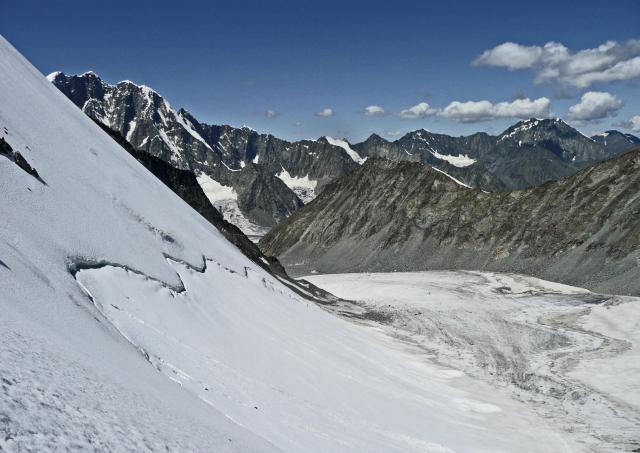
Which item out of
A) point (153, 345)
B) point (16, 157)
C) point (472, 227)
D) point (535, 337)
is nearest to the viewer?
point (153, 345)

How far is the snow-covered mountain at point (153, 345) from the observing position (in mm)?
8055

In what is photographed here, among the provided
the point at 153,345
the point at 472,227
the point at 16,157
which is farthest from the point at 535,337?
the point at 472,227

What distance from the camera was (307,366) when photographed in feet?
78.4

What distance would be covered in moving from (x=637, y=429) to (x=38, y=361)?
3188cm

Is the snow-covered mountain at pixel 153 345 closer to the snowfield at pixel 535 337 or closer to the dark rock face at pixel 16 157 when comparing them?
the dark rock face at pixel 16 157

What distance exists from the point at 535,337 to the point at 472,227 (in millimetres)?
58175

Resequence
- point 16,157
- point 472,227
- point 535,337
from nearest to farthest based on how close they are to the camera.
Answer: point 16,157 < point 535,337 < point 472,227

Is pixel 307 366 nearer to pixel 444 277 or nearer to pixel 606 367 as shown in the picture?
pixel 606 367

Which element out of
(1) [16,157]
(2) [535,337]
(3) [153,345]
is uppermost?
(2) [535,337]

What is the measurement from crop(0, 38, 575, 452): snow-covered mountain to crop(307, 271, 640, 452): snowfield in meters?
3.80

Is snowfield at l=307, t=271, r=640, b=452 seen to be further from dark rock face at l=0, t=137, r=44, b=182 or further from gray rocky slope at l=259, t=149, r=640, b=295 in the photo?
dark rock face at l=0, t=137, r=44, b=182

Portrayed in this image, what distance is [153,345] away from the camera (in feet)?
49.6

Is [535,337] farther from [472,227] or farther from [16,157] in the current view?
[472,227]

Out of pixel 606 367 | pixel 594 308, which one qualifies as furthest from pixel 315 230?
pixel 606 367
